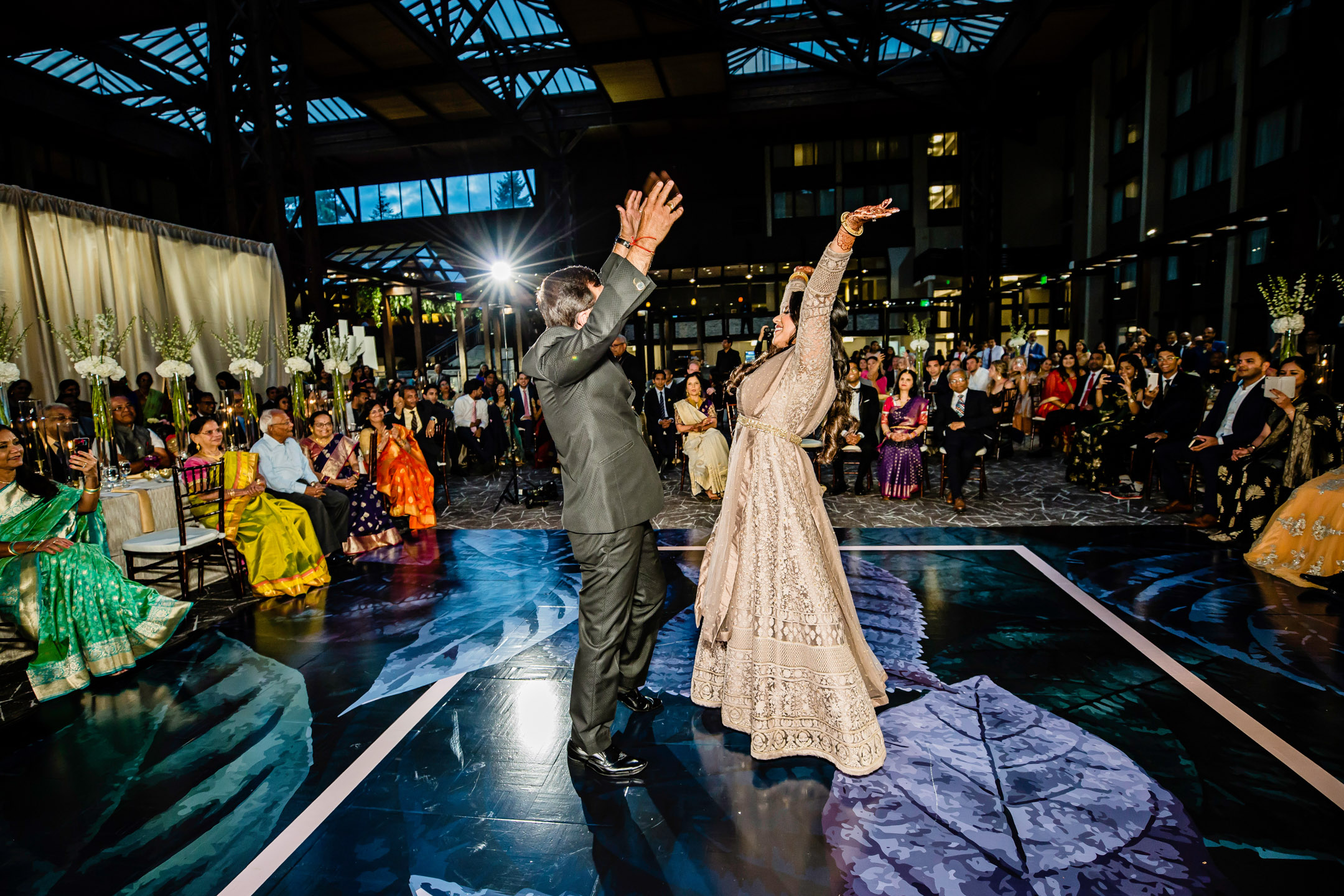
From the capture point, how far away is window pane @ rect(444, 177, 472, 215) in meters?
18.6

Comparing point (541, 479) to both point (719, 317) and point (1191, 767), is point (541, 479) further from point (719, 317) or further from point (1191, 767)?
point (719, 317)

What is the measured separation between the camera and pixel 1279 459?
4.83 m

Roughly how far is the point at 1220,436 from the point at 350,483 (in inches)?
262

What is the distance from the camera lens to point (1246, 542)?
4539mm

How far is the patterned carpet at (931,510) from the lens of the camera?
18.1 ft

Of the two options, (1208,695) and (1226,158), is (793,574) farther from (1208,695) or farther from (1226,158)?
(1226,158)

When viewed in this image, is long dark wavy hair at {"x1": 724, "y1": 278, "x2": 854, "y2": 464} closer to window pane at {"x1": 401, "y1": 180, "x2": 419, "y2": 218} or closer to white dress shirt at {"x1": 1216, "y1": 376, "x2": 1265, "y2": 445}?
white dress shirt at {"x1": 1216, "y1": 376, "x2": 1265, "y2": 445}

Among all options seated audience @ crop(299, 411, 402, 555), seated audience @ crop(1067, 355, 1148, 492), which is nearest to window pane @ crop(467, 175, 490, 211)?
seated audience @ crop(299, 411, 402, 555)

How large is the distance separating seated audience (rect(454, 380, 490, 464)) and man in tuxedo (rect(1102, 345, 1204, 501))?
709 centimetres

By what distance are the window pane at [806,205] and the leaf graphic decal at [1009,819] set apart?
1933 centimetres

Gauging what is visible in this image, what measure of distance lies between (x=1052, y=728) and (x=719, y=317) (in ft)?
61.4

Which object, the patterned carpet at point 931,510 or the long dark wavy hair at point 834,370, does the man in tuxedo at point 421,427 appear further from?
the long dark wavy hair at point 834,370

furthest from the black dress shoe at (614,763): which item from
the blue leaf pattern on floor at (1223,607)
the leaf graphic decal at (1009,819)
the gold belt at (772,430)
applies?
the blue leaf pattern on floor at (1223,607)

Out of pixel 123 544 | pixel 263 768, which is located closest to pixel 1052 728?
pixel 263 768
